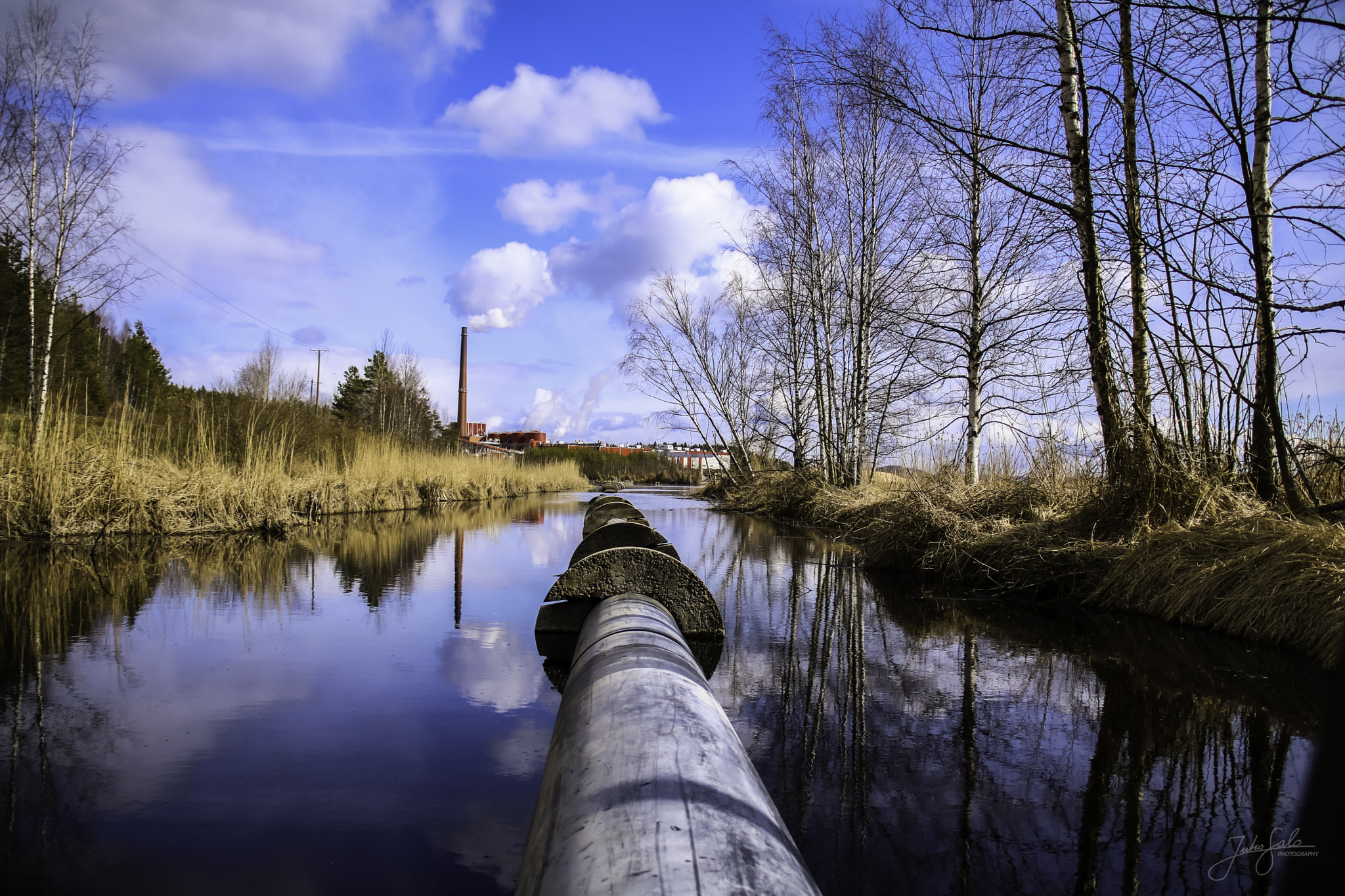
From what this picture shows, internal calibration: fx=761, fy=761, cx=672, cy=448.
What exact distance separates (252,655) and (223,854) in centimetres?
217

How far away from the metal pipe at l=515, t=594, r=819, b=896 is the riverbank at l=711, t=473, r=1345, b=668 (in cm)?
362

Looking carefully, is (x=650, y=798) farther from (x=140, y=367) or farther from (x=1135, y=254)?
(x=140, y=367)

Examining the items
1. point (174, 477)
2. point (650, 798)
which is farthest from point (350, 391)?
point (650, 798)

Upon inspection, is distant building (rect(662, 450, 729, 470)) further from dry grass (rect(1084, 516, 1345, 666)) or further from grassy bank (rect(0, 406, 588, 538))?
dry grass (rect(1084, 516, 1345, 666))

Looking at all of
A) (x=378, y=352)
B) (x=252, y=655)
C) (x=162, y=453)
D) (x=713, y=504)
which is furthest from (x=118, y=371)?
(x=252, y=655)

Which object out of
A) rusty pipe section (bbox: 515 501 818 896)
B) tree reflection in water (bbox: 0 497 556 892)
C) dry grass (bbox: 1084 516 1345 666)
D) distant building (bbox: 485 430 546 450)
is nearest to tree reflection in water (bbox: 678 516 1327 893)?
dry grass (bbox: 1084 516 1345 666)

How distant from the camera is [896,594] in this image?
6102 millimetres

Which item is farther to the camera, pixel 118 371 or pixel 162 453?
pixel 118 371

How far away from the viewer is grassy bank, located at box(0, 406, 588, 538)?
784 centimetres

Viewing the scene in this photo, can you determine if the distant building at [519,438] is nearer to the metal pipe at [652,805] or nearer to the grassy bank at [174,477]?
the grassy bank at [174,477]

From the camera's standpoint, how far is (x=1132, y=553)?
207 inches

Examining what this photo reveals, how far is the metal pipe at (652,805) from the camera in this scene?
1266mm

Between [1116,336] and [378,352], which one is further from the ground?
[378,352]

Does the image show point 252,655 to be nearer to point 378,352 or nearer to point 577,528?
point 577,528
